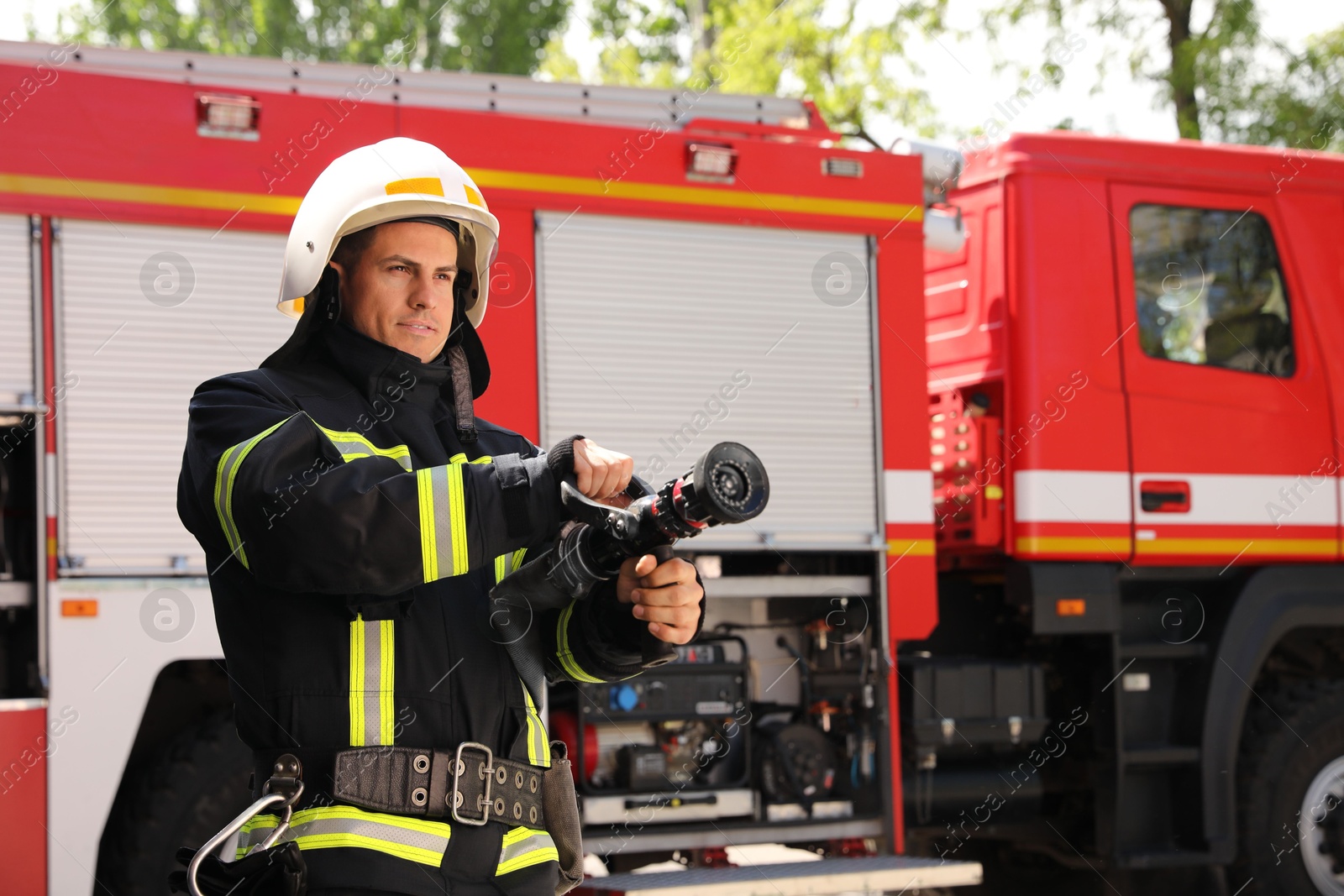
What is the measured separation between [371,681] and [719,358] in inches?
126

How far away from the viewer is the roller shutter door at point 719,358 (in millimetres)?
4809

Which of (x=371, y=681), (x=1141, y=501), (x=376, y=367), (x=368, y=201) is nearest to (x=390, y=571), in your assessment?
(x=371, y=681)

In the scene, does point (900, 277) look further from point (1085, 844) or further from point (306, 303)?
point (306, 303)

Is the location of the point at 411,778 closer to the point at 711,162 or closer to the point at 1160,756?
the point at 711,162

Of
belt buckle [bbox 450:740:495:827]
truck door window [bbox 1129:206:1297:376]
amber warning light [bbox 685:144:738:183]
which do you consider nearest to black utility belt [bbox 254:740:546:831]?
belt buckle [bbox 450:740:495:827]

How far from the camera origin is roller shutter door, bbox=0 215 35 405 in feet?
13.3

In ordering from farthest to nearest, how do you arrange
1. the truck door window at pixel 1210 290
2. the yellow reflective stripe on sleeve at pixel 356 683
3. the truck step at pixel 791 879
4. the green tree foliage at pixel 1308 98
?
1. the green tree foliage at pixel 1308 98
2. the truck door window at pixel 1210 290
3. the truck step at pixel 791 879
4. the yellow reflective stripe on sleeve at pixel 356 683

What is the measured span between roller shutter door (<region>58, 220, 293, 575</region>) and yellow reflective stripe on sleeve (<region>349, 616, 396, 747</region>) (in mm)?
2479

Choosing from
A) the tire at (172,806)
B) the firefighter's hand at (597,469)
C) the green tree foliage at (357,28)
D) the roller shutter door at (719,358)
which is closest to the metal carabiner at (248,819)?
the firefighter's hand at (597,469)

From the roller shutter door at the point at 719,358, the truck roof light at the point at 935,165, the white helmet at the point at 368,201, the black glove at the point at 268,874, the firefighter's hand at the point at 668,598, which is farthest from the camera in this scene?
the truck roof light at the point at 935,165

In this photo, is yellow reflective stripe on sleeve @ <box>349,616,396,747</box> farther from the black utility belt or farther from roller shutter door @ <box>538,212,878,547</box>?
roller shutter door @ <box>538,212,878,547</box>

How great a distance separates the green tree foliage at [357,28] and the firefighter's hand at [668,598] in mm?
23056

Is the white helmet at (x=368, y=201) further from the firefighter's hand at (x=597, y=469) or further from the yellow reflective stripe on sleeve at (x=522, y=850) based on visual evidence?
the yellow reflective stripe on sleeve at (x=522, y=850)

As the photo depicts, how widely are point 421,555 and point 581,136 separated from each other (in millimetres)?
3307
